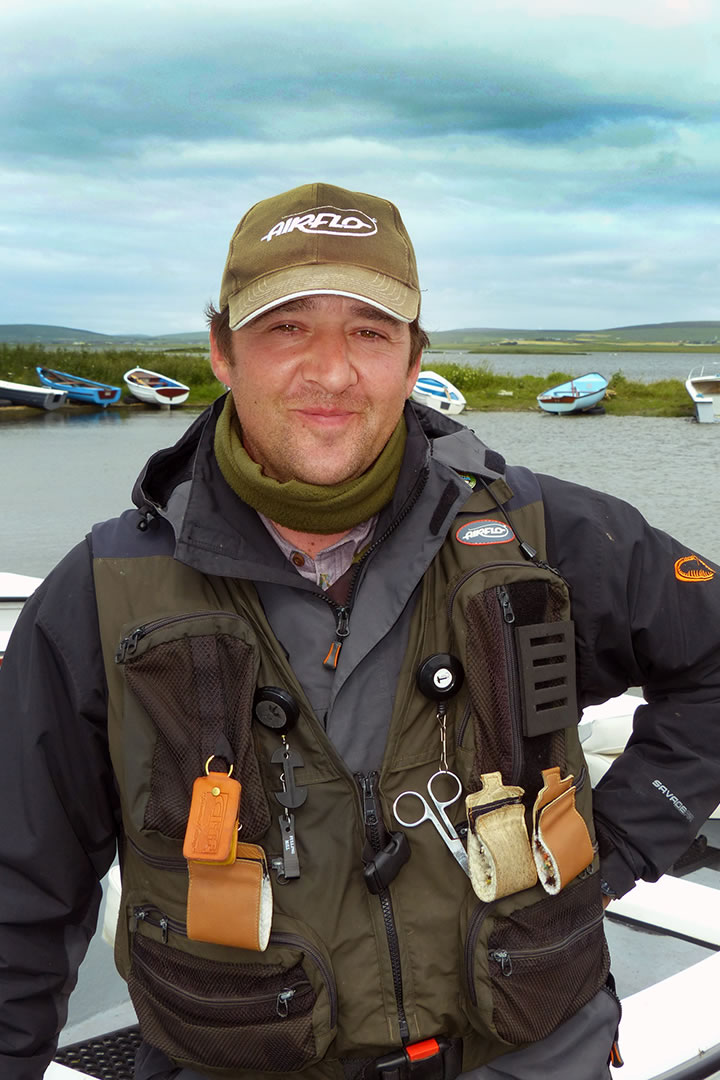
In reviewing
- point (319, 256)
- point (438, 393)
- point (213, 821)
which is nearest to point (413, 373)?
point (319, 256)

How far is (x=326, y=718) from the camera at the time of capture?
1.46 m

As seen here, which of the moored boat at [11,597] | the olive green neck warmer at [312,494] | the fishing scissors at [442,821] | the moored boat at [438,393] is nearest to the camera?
the fishing scissors at [442,821]

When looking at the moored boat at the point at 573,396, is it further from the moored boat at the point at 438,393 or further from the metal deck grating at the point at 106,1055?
the metal deck grating at the point at 106,1055

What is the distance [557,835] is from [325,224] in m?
1.02


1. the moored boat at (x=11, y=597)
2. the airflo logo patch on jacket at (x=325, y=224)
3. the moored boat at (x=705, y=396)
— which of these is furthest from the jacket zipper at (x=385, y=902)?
the moored boat at (x=705, y=396)

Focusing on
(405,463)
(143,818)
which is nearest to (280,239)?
(405,463)

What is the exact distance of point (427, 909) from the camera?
1.40 metres

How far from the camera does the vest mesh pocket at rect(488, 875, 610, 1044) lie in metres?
1.40

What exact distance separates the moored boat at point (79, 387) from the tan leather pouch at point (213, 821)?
36.2 meters

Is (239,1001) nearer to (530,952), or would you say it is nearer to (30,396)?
(530,952)

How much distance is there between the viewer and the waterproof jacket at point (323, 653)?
1460 mm

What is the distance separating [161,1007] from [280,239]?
Answer: 1195mm

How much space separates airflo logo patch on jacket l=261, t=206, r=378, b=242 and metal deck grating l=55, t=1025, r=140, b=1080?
198cm

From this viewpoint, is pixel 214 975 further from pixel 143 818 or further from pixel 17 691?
pixel 17 691
